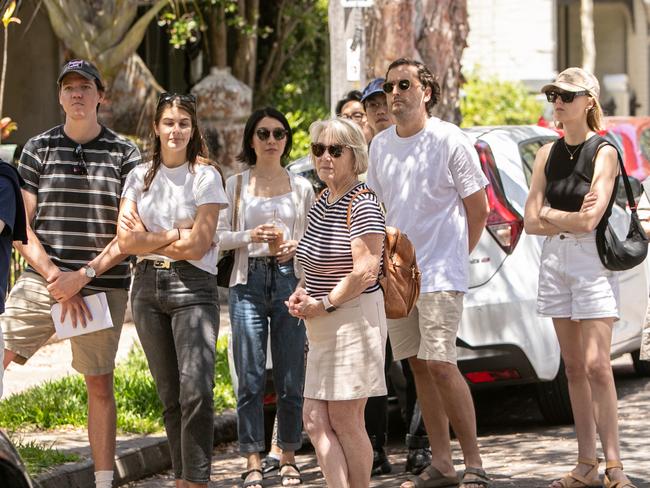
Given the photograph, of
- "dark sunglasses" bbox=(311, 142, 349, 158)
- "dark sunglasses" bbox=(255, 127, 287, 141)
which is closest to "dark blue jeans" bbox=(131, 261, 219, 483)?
"dark sunglasses" bbox=(311, 142, 349, 158)

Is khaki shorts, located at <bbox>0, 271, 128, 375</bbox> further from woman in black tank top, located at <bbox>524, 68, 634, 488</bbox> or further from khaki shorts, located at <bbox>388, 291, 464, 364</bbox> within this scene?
woman in black tank top, located at <bbox>524, 68, 634, 488</bbox>

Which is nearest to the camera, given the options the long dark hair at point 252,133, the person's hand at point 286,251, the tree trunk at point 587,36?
the person's hand at point 286,251

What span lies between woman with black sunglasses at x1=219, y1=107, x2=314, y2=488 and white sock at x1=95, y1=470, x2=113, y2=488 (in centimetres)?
84

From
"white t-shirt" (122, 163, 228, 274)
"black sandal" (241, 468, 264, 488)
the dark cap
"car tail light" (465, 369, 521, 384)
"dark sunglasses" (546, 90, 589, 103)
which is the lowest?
"black sandal" (241, 468, 264, 488)

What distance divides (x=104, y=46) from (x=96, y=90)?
736 cm

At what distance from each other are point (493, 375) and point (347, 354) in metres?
2.17

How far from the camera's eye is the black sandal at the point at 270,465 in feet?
25.6

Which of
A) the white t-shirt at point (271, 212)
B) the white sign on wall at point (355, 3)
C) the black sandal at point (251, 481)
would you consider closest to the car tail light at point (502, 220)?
the white t-shirt at point (271, 212)

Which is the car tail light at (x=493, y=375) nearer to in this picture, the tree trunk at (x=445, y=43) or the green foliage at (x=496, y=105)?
the tree trunk at (x=445, y=43)

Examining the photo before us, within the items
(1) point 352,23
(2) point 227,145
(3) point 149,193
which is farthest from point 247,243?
(2) point 227,145

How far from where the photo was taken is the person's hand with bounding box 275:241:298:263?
7492 millimetres

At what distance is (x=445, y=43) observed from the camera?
1177 centimetres

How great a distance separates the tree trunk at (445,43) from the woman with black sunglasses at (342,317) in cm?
565

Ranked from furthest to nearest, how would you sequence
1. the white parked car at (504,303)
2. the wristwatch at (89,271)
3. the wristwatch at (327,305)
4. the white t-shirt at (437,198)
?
the white parked car at (504,303), the white t-shirt at (437,198), the wristwatch at (89,271), the wristwatch at (327,305)
